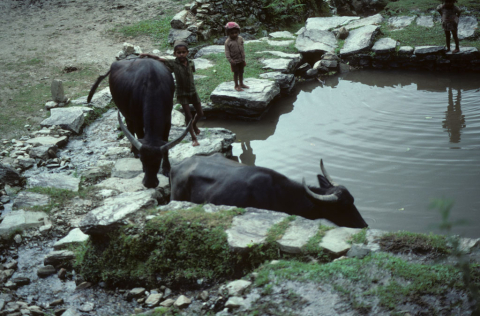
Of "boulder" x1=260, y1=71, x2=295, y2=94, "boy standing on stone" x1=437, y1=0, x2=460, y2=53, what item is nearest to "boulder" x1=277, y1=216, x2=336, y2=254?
"boulder" x1=260, y1=71, x2=295, y2=94

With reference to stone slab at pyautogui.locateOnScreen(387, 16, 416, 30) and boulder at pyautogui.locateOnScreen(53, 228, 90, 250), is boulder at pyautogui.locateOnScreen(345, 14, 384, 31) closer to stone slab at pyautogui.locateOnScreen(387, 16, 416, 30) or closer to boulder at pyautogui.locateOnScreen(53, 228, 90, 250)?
stone slab at pyautogui.locateOnScreen(387, 16, 416, 30)

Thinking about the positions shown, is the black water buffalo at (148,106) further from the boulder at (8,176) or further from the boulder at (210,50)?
the boulder at (210,50)

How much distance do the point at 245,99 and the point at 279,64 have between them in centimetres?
221

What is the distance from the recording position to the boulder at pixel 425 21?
11.5 meters

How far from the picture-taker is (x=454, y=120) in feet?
23.9

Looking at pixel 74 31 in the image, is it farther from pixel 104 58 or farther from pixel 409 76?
pixel 409 76

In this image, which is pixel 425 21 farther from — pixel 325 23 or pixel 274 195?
pixel 274 195

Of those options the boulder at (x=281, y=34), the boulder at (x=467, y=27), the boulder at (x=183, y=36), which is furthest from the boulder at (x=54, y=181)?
the boulder at (x=467, y=27)

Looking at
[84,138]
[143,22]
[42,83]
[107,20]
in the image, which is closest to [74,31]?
[107,20]

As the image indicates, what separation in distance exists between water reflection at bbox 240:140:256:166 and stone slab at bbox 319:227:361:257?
318 cm

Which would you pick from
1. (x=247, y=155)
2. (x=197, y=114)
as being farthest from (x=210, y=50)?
(x=247, y=155)

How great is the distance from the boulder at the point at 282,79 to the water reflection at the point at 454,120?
309 centimetres

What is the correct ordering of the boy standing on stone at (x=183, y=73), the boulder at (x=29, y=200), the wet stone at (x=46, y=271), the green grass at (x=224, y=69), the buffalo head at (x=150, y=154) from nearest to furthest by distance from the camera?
the wet stone at (x=46, y=271)
the buffalo head at (x=150, y=154)
the boulder at (x=29, y=200)
the boy standing on stone at (x=183, y=73)
the green grass at (x=224, y=69)

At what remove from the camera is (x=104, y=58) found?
11.1 m
